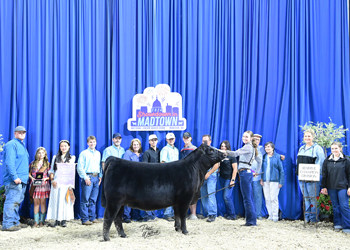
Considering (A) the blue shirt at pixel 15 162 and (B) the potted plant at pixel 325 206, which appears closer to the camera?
(A) the blue shirt at pixel 15 162

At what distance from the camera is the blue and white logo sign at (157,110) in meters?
5.81

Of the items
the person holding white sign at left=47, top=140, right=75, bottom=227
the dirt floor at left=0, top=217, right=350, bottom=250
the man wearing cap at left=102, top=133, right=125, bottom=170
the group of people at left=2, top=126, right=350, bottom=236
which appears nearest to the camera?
the dirt floor at left=0, top=217, right=350, bottom=250

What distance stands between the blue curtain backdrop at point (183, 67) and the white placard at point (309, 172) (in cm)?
81

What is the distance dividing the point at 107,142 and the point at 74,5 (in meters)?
2.63

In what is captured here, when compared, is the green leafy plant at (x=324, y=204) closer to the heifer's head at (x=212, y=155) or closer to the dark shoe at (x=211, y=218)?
the dark shoe at (x=211, y=218)

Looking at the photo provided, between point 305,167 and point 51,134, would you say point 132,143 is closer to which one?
point 51,134

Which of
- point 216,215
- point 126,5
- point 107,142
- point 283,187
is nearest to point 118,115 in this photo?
point 107,142

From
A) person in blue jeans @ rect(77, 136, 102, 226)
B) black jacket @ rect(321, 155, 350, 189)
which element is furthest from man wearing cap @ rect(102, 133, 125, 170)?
black jacket @ rect(321, 155, 350, 189)

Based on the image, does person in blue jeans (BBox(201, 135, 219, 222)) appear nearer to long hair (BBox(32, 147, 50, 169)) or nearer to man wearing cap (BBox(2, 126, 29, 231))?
long hair (BBox(32, 147, 50, 169))

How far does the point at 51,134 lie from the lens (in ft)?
18.7

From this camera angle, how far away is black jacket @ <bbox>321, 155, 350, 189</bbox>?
4441 millimetres

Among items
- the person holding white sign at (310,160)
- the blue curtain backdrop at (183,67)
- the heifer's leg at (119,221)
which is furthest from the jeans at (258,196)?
the heifer's leg at (119,221)

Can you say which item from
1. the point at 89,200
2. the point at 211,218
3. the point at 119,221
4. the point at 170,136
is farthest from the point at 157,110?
the point at 119,221

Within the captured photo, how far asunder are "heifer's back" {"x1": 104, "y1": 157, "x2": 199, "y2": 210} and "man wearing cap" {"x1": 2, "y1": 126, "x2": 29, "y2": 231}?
1.70m
